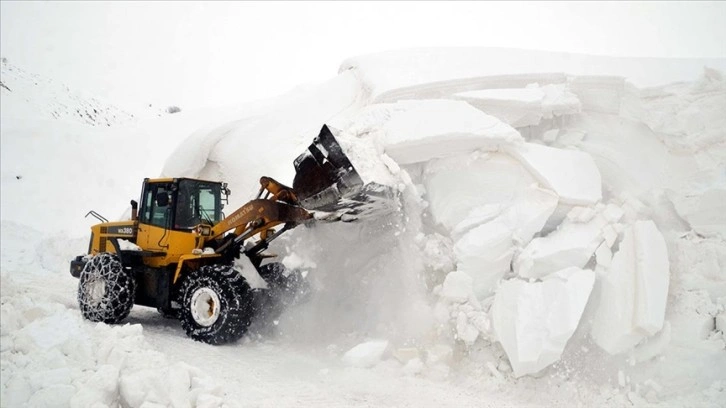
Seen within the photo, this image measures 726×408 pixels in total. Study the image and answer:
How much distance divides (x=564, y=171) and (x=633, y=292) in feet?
4.87

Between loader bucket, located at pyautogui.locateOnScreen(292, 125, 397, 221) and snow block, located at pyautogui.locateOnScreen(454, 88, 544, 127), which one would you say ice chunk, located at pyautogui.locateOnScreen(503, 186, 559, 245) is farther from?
loader bucket, located at pyautogui.locateOnScreen(292, 125, 397, 221)

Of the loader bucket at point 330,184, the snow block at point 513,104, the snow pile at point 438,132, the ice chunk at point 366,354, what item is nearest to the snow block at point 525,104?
the snow block at point 513,104

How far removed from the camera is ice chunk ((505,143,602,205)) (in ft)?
15.9

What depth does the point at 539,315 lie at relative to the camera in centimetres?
408

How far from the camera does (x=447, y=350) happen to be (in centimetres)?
433

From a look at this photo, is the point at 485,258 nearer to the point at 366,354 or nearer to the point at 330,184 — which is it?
the point at 366,354

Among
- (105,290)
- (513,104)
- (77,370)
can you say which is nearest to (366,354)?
(77,370)

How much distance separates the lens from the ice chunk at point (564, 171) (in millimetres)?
4855

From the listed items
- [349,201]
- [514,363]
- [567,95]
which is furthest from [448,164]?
[514,363]

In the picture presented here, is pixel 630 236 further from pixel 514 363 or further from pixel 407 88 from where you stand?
pixel 407 88

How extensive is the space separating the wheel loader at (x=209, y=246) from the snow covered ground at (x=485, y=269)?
31cm

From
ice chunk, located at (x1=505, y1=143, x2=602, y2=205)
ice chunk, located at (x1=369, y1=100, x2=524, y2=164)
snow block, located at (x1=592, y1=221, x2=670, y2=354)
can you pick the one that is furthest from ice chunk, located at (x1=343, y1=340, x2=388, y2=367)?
ice chunk, located at (x1=505, y1=143, x2=602, y2=205)

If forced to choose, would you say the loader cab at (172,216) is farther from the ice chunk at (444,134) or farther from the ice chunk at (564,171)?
the ice chunk at (564,171)

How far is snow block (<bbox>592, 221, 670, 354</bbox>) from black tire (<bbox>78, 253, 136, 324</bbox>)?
5.01 meters
